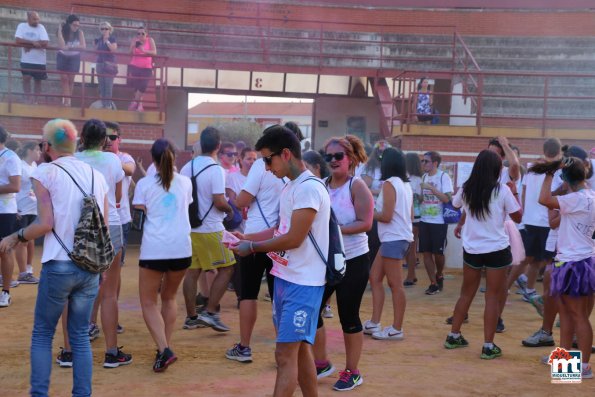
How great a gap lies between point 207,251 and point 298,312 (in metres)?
2.80

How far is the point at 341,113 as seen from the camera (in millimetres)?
23047

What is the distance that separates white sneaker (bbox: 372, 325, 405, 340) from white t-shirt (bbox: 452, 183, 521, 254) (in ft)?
3.98

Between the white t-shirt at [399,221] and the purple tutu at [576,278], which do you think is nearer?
the purple tutu at [576,278]

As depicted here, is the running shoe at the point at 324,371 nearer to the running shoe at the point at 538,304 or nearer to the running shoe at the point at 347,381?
the running shoe at the point at 347,381

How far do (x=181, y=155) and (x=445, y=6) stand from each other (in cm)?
1120

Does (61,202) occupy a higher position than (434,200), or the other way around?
(61,202)

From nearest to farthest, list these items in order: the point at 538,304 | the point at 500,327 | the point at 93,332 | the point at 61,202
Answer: the point at 61,202, the point at 93,332, the point at 538,304, the point at 500,327

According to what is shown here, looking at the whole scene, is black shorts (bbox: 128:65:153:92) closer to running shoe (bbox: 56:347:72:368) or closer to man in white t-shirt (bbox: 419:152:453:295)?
man in white t-shirt (bbox: 419:152:453:295)

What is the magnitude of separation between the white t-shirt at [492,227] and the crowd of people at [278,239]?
1cm

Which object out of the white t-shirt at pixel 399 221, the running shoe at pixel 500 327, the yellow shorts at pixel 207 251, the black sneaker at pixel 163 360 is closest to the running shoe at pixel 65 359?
the black sneaker at pixel 163 360

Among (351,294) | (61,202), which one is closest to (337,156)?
(351,294)

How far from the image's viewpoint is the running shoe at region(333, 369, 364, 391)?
17.5 ft

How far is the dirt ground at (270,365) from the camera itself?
17.5 ft

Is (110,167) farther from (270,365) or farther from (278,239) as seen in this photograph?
(278,239)
